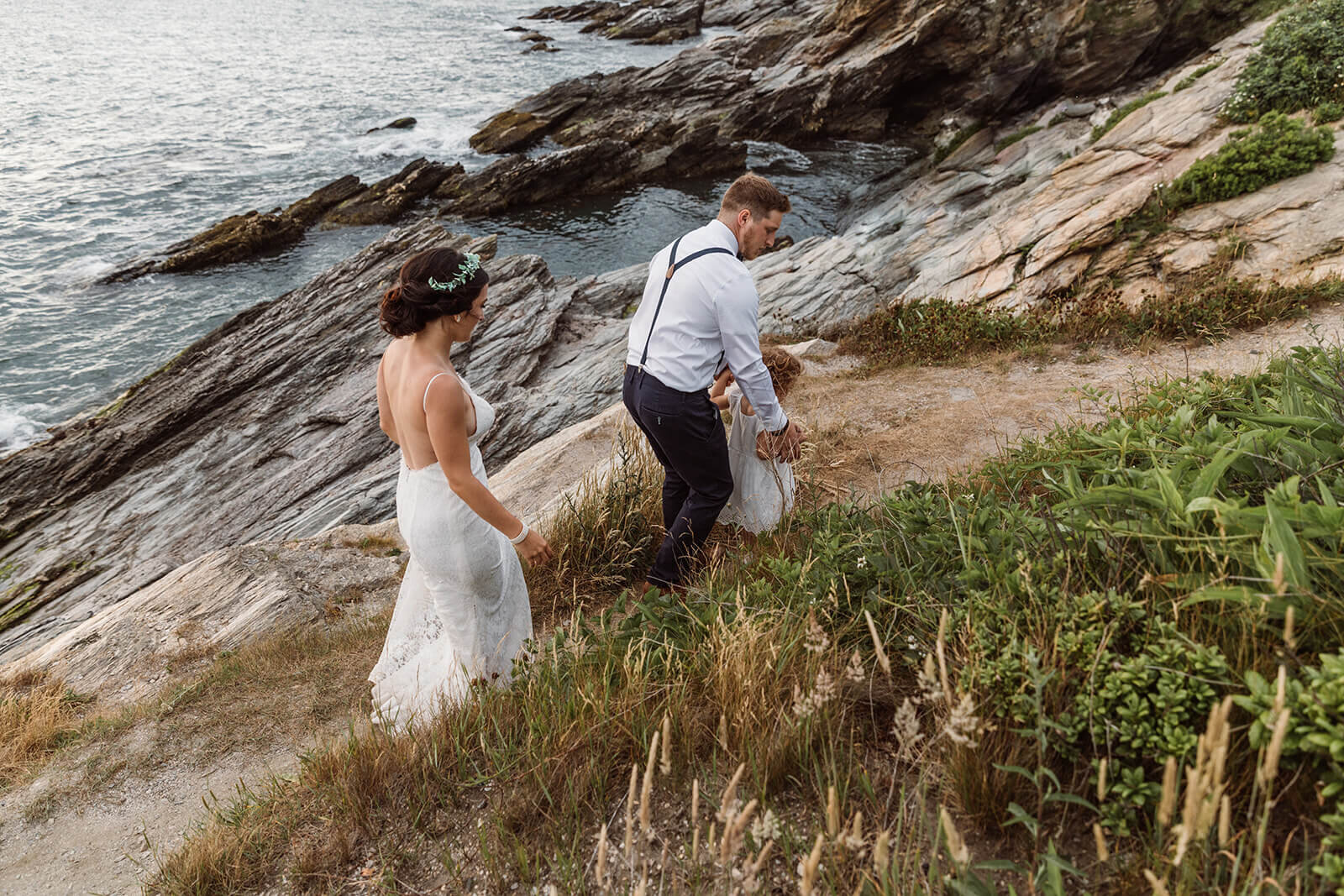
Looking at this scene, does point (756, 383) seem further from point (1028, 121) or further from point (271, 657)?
point (1028, 121)

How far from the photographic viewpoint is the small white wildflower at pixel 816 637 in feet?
9.35

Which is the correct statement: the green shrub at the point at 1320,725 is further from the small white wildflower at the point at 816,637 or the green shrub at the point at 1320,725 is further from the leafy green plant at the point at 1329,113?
the leafy green plant at the point at 1329,113

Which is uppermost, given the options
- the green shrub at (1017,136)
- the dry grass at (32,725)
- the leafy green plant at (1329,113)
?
the green shrub at (1017,136)

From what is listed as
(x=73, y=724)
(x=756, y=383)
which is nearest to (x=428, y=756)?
(x=756, y=383)

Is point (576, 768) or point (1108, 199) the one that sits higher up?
point (1108, 199)

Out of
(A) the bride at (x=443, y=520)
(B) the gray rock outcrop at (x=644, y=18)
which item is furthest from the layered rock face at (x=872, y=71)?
(A) the bride at (x=443, y=520)

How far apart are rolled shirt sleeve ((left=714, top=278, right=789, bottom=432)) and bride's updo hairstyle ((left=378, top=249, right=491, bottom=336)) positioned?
4.93 feet

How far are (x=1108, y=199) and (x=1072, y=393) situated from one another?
5.43 m

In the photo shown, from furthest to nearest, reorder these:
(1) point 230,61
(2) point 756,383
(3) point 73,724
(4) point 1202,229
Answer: (1) point 230,61, (4) point 1202,229, (3) point 73,724, (2) point 756,383

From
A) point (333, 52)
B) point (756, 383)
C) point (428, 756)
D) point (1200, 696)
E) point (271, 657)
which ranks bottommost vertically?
point (271, 657)

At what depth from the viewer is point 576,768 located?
298cm

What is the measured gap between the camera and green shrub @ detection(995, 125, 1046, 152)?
853 inches

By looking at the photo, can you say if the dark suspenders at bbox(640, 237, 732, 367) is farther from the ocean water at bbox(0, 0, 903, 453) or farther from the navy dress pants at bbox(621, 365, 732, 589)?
the ocean water at bbox(0, 0, 903, 453)

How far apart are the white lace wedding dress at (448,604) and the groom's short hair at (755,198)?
2.12 m
